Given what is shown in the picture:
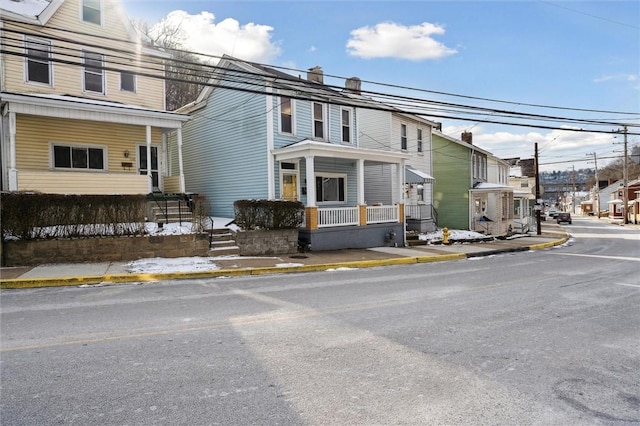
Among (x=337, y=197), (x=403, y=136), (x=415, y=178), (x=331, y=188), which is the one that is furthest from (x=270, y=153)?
(x=403, y=136)

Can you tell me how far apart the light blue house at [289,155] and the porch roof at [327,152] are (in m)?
0.04

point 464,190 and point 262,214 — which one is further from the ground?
point 464,190

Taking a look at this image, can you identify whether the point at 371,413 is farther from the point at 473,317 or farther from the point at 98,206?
the point at 98,206

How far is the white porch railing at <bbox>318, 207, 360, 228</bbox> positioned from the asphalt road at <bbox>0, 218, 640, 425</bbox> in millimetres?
7435

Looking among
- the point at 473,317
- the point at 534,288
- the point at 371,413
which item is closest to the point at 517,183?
the point at 534,288

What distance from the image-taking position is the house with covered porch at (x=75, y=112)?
13.8m

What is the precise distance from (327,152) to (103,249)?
8.65 metres

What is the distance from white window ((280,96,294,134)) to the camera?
18109 millimetres

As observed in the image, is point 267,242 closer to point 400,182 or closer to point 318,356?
point 400,182

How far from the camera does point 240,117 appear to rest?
61.1 feet

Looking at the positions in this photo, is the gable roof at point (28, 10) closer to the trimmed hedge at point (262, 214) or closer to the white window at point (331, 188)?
the trimmed hedge at point (262, 214)

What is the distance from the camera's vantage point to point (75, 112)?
14188 millimetres

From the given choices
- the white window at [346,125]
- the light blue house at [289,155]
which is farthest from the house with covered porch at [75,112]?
the white window at [346,125]

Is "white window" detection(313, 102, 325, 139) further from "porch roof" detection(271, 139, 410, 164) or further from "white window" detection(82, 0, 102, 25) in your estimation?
"white window" detection(82, 0, 102, 25)
